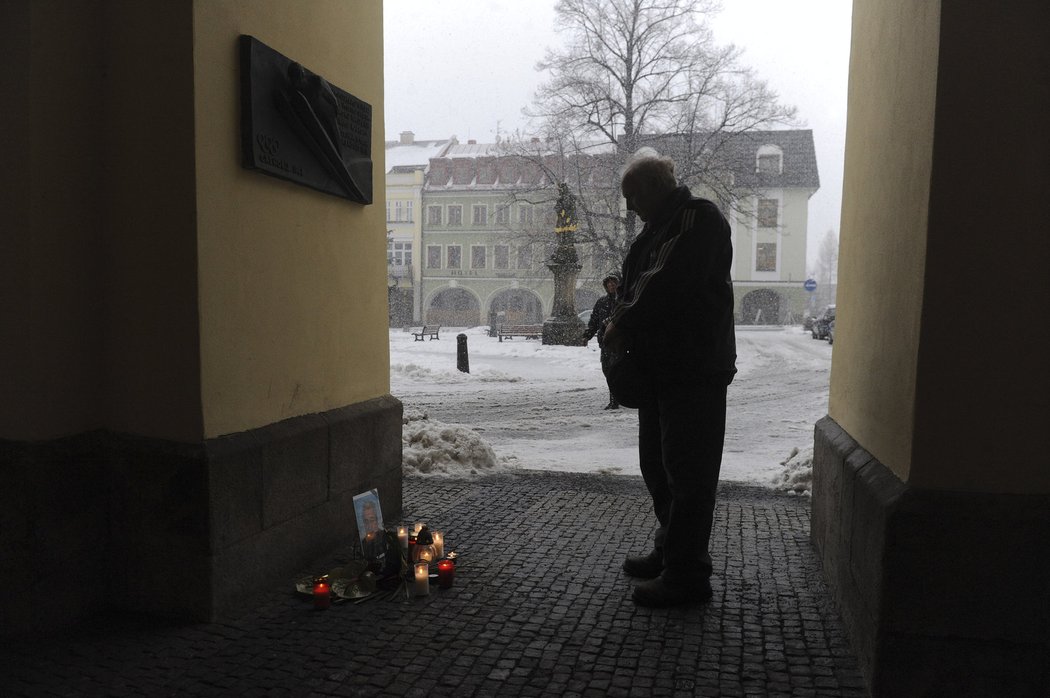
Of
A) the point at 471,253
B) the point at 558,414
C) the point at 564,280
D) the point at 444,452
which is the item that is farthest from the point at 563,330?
the point at 471,253

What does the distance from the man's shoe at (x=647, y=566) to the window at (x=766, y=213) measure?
22526 millimetres

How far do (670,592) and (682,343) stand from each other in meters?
1.06

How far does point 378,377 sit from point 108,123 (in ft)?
6.72

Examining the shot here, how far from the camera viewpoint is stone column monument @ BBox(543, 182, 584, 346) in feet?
69.6

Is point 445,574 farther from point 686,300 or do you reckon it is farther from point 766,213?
point 766,213

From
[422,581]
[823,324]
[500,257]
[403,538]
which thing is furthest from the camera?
[500,257]

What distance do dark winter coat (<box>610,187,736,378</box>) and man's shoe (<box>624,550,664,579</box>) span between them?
98cm

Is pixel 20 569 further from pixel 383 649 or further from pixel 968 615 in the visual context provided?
pixel 968 615

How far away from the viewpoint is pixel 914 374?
2.44 m

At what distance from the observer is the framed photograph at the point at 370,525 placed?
12.2 feet

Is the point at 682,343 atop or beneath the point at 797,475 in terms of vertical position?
atop

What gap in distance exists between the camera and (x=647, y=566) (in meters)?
3.72

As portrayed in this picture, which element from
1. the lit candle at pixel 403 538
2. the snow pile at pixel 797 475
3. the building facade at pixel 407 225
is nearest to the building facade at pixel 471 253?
the building facade at pixel 407 225

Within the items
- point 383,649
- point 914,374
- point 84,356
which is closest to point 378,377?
point 84,356
